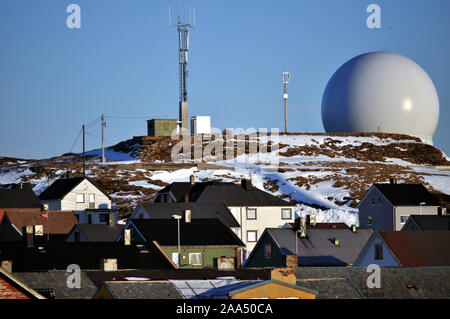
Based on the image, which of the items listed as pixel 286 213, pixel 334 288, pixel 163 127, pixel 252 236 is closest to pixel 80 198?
pixel 252 236

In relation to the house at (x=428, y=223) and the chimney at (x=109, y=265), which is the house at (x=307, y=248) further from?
the chimney at (x=109, y=265)

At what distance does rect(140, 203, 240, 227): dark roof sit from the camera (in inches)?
2370

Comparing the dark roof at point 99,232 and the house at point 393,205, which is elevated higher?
the dark roof at point 99,232

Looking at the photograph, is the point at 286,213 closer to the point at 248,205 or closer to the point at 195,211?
the point at 248,205

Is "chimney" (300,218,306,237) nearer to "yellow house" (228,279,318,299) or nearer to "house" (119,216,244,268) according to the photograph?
"house" (119,216,244,268)

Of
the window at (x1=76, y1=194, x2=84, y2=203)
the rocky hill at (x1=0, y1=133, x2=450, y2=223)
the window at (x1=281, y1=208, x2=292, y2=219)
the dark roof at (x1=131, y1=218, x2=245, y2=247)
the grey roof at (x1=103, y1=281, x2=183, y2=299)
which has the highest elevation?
the grey roof at (x1=103, y1=281, x2=183, y2=299)

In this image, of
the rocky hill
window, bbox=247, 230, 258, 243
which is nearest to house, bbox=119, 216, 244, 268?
window, bbox=247, 230, 258, 243

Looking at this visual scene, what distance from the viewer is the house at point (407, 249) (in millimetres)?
41938

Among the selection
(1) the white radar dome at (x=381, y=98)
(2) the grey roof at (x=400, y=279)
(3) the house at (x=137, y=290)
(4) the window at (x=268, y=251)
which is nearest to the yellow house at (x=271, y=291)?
(3) the house at (x=137, y=290)

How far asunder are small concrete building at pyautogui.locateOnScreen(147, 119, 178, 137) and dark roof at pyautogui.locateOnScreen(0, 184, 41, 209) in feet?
186

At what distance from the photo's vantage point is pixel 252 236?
68.6 metres

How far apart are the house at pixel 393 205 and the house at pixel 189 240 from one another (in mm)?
21244

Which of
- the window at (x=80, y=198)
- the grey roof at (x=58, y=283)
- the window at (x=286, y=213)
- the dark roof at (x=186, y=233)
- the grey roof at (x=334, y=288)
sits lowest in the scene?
the window at (x=286, y=213)
